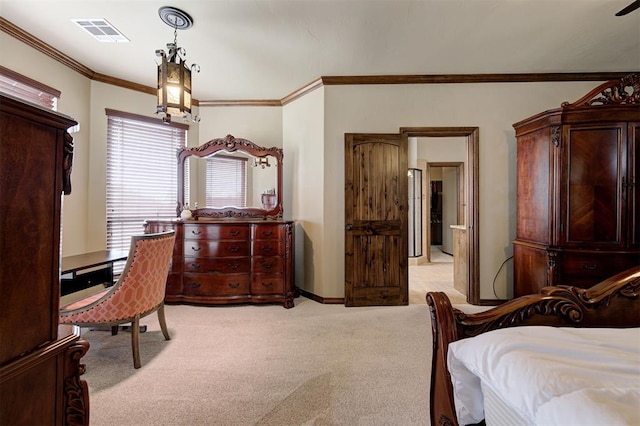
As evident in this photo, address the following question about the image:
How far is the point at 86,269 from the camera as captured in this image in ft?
9.14

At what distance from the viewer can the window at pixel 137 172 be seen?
3.67 m

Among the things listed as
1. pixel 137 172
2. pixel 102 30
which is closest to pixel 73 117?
pixel 137 172

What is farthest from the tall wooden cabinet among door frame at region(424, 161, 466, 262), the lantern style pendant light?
door frame at region(424, 161, 466, 262)

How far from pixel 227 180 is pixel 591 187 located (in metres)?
4.04

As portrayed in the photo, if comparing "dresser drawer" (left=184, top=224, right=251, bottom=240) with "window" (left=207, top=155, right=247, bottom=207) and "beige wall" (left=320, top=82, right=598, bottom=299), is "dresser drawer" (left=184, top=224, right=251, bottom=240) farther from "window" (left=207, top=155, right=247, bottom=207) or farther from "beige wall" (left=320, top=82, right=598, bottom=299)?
"beige wall" (left=320, top=82, right=598, bottom=299)

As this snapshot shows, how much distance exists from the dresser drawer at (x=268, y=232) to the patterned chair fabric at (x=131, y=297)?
1.27 m

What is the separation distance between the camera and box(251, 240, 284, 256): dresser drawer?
11.6 ft

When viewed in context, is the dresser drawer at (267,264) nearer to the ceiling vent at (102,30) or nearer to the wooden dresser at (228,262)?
the wooden dresser at (228,262)

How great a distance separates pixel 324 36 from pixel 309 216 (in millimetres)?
2067

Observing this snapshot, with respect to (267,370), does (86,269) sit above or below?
above

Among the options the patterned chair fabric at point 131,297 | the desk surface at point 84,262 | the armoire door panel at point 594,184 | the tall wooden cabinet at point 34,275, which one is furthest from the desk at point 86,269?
the armoire door panel at point 594,184

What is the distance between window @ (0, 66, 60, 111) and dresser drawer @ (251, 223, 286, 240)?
218cm

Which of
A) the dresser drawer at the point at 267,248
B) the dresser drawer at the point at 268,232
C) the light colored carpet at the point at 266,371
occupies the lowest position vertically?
the light colored carpet at the point at 266,371

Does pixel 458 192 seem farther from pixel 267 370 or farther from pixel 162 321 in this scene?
pixel 162 321
